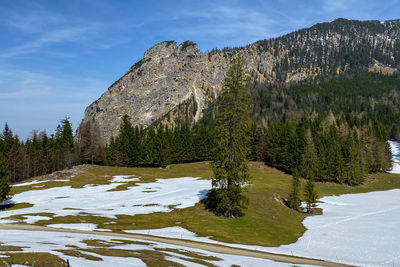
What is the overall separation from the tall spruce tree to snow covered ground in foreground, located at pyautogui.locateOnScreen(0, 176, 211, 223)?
955cm

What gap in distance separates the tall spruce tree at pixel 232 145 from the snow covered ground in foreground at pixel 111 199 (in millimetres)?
9551

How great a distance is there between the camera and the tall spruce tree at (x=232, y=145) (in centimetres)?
4731

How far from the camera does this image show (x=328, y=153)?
98.9 m

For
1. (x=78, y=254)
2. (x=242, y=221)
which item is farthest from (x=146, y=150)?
(x=78, y=254)

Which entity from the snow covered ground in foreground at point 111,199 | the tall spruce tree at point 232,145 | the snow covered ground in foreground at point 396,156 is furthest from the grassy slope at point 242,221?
the snow covered ground in foreground at point 396,156

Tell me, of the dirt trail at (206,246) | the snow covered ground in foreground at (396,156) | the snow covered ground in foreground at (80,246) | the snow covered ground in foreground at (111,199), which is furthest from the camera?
the snow covered ground in foreground at (396,156)

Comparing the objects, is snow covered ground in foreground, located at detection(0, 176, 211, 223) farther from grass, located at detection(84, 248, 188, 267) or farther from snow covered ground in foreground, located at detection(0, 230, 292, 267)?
grass, located at detection(84, 248, 188, 267)

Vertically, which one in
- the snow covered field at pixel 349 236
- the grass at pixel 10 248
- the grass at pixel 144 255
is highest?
the grass at pixel 10 248

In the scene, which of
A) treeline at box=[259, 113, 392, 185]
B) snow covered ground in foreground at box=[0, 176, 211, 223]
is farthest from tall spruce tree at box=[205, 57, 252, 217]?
treeline at box=[259, 113, 392, 185]

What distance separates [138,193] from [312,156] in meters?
58.6

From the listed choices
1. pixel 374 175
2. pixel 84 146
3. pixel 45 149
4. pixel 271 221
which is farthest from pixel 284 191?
pixel 45 149

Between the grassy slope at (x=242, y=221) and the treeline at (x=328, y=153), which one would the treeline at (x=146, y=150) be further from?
the grassy slope at (x=242, y=221)

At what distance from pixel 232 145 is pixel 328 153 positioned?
63.2 meters

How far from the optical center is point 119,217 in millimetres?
44656
